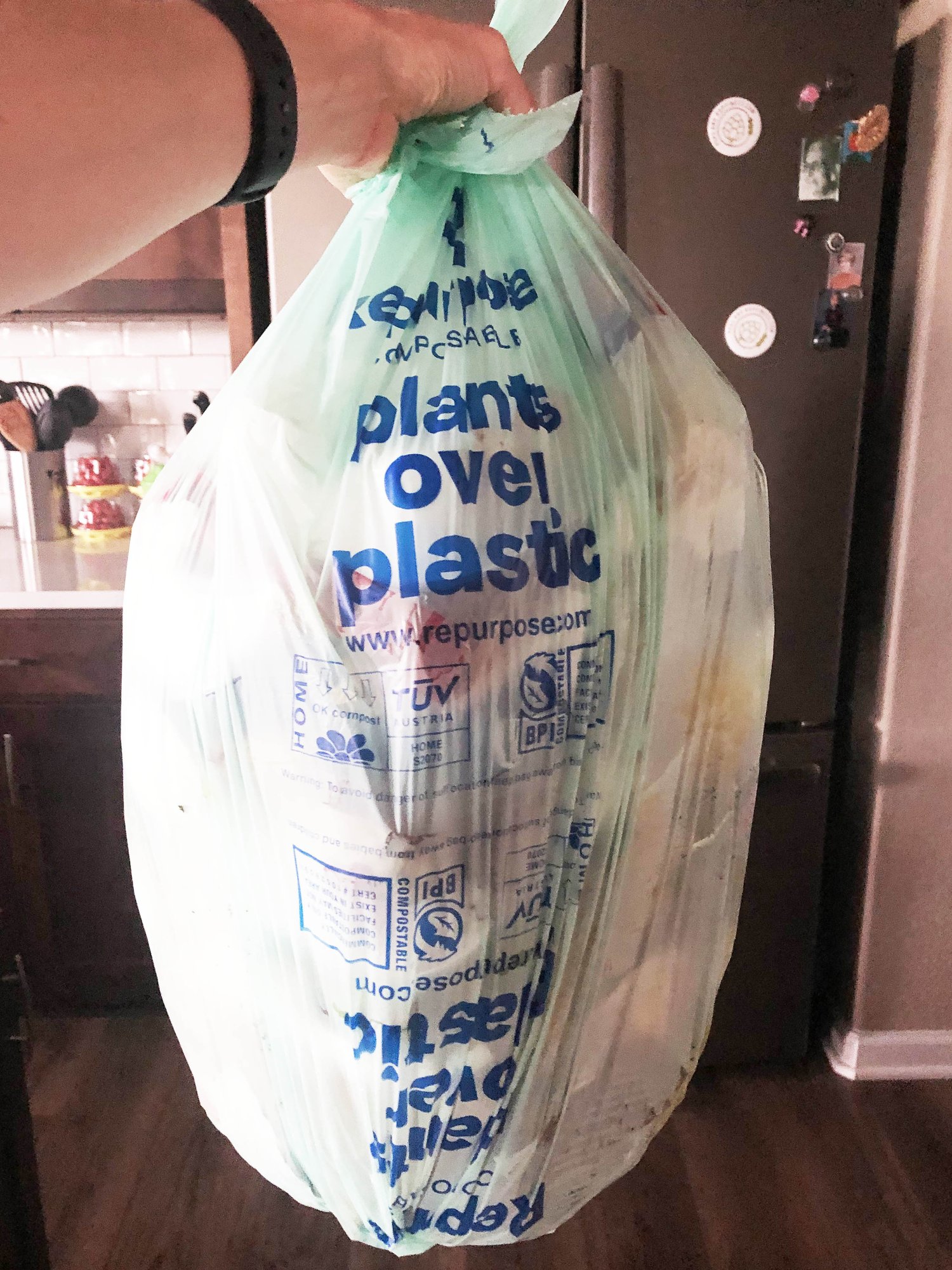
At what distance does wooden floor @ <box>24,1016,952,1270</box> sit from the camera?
3.72 feet

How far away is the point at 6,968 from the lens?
87 centimetres

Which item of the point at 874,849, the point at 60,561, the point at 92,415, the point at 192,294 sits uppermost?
the point at 192,294

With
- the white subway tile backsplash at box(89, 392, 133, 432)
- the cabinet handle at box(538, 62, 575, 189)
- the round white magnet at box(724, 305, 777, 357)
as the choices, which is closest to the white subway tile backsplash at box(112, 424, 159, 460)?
the white subway tile backsplash at box(89, 392, 133, 432)

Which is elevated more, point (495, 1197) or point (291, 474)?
point (291, 474)

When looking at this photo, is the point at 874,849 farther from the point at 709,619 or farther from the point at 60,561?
the point at 60,561

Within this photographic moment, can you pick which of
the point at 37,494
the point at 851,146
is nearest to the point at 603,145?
the point at 851,146

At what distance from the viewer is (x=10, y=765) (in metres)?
→ 1.37

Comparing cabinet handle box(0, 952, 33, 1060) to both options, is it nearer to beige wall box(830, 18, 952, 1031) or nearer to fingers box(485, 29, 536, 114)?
fingers box(485, 29, 536, 114)

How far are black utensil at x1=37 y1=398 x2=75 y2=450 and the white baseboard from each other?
172cm

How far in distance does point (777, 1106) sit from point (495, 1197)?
996 mm

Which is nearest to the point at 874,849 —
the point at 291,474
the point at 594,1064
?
the point at 594,1064

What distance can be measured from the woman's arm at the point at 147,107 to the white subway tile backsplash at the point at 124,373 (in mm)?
1396

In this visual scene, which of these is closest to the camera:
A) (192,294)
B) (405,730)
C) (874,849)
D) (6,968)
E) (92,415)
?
(405,730)

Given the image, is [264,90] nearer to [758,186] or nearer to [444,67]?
[444,67]
